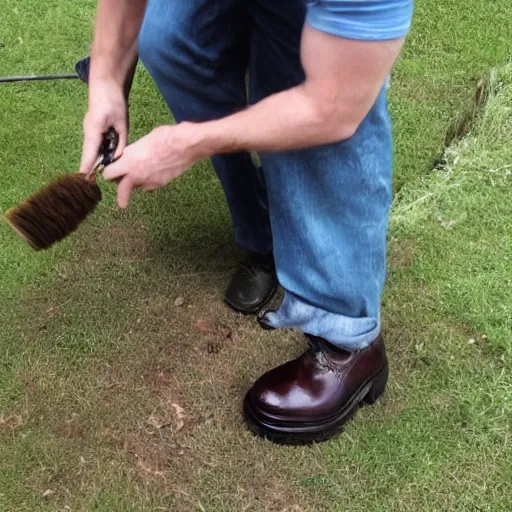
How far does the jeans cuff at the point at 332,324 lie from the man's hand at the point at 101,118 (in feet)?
1.45

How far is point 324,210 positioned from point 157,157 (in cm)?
32

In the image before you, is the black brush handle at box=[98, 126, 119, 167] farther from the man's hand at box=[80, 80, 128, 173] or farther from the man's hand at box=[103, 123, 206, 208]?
the man's hand at box=[103, 123, 206, 208]

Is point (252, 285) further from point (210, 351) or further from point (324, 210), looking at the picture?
point (324, 210)

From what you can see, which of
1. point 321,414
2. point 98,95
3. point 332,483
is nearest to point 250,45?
point 98,95

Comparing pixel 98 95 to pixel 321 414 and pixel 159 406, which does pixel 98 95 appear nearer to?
pixel 159 406

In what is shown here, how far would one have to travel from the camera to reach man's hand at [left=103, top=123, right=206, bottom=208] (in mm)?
1101

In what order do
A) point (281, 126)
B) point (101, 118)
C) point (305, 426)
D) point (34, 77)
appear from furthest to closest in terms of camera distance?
1. point (34, 77)
2. point (305, 426)
3. point (101, 118)
4. point (281, 126)

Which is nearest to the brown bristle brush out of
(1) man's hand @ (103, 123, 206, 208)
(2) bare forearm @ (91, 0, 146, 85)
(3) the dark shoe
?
(1) man's hand @ (103, 123, 206, 208)

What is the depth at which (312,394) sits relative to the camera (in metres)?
1.45

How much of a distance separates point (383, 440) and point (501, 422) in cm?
24

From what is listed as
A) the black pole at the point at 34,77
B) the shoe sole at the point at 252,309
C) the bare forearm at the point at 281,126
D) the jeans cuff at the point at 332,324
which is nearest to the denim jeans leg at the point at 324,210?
the jeans cuff at the point at 332,324

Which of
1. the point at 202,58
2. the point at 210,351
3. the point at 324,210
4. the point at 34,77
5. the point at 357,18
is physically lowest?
the point at 210,351

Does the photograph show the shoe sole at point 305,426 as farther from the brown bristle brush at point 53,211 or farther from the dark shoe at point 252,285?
the brown bristle brush at point 53,211

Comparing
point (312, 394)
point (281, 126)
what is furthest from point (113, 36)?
point (312, 394)
